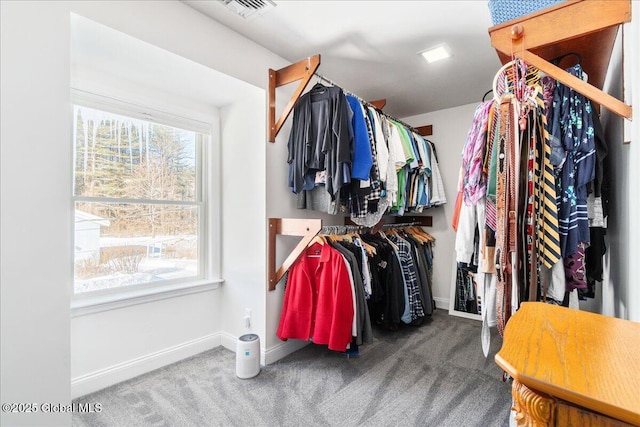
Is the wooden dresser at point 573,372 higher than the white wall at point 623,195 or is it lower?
lower

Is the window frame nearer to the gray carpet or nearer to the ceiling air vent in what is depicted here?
the gray carpet

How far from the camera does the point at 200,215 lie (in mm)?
2594

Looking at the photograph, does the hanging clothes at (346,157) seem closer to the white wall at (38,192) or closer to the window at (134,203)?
the window at (134,203)

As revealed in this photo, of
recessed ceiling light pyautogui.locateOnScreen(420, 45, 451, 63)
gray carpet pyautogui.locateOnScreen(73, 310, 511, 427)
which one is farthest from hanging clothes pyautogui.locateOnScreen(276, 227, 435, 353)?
recessed ceiling light pyautogui.locateOnScreen(420, 45, 451, 63)

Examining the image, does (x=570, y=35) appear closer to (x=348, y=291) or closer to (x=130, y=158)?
(x=348, y=291)

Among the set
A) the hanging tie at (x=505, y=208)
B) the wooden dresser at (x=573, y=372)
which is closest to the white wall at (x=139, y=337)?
the hanging tie at (x=505, y=208)

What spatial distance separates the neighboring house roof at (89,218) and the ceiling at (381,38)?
148cm

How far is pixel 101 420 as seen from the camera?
5.32ft

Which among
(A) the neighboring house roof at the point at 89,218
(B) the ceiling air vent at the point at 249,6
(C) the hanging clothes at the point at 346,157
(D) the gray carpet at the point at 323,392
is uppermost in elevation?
(B) the ceiling air vent at the point at 249,6

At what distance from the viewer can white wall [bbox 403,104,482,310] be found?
3.42 metres

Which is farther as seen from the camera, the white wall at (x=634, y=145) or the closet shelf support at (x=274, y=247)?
the closet shelf support at (x=274, y=247)

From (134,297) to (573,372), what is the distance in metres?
2.35

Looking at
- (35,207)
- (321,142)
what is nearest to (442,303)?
(321,142)

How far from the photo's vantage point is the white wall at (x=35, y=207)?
1.20 m
